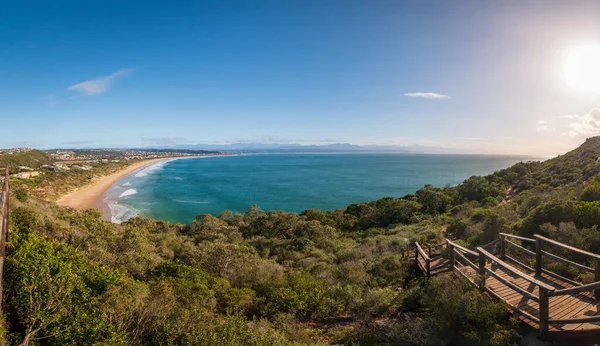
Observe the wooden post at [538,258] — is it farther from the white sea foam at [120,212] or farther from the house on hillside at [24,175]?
the house on hillside at [24,175]

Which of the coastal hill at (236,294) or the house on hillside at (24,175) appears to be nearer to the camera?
the coastal hill at (236,294)

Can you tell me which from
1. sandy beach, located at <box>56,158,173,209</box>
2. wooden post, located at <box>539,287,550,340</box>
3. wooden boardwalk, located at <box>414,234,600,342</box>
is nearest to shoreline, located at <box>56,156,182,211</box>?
sandy beach, located at <box>56,158,173,209</box>

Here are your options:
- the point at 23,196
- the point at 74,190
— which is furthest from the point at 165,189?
the point at 23,196

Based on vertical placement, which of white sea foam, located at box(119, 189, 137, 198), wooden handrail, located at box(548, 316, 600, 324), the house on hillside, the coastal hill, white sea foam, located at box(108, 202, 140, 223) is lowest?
white sea foam, located at box(108, 202, 140, 223)

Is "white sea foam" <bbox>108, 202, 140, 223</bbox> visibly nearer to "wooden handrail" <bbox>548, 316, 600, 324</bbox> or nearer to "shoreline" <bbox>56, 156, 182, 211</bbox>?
"shoreline" <bbox>56, 156, 182, 211</bbox>

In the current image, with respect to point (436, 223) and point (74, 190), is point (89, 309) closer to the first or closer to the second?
point (436, 223)

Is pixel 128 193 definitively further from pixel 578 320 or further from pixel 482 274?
pixel 578 320

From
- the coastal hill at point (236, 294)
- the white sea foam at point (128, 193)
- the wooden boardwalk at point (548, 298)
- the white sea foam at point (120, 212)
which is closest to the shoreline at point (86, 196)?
the white sea foam at point (120, 212)

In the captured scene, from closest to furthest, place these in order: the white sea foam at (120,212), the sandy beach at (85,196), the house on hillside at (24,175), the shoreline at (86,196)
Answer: the white sea foam at (120,212), the shoreline at (86,196), the sandy beach at (85,196), the house on hillside at (24,175)

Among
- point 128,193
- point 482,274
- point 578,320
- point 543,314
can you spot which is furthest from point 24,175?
point 578,320

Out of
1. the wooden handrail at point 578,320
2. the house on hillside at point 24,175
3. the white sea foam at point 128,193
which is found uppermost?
the wooden handrail at point 578,320

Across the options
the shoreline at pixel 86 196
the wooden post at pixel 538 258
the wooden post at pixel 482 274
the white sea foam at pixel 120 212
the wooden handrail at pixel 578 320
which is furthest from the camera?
the shoreline at pixel 86 196

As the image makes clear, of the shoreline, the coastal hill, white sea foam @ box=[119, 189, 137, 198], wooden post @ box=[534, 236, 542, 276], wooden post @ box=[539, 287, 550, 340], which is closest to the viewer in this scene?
wooden post @ box=[539, 287, 550, 340]
